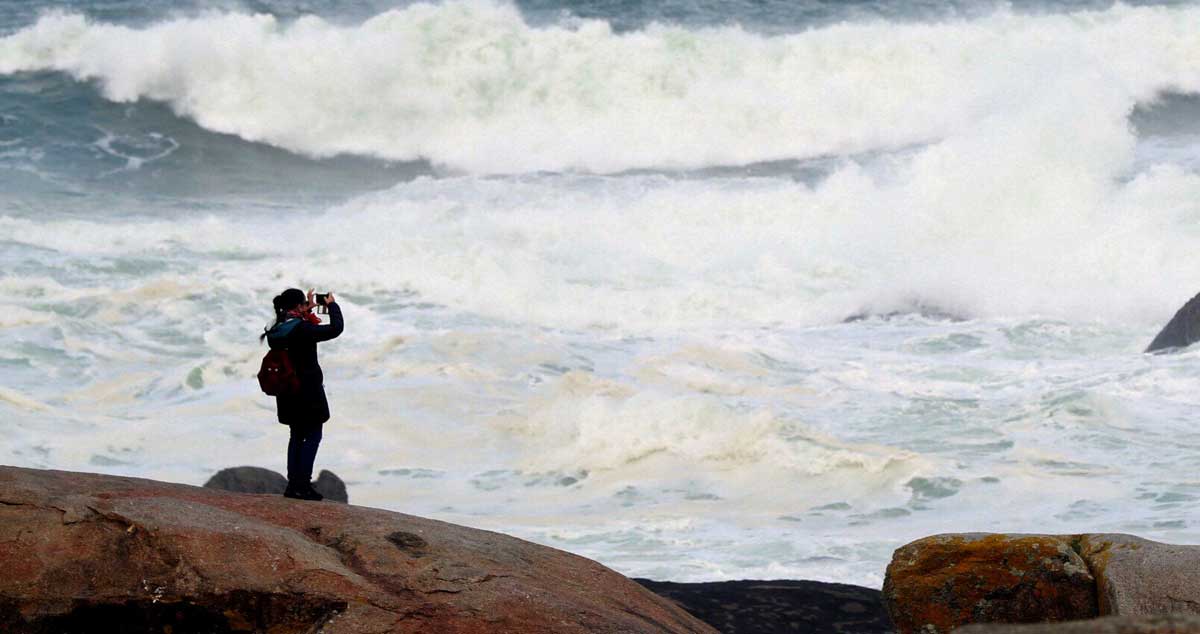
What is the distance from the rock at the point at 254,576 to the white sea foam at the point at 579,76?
23617 mm

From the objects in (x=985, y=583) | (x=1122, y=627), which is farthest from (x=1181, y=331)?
(x=1122, y=627)

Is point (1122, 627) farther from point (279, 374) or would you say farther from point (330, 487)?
point (330, 487)

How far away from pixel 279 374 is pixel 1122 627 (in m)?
4.40

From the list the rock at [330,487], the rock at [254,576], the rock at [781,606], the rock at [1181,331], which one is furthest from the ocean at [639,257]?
the rock at [254,576]

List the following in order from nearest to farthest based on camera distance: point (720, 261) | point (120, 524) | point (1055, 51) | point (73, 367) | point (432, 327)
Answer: point (120, 524) < point (73, 367) < point (432, 327) < point (720, 261) < point (1055, 51)

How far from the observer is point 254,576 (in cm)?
505

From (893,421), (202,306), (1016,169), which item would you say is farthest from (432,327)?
(1016,169)

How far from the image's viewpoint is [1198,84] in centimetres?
3108

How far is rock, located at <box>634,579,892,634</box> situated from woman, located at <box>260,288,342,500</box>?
2.53m

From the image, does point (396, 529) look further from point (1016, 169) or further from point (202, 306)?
point (1016, 169)

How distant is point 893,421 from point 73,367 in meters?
8.36

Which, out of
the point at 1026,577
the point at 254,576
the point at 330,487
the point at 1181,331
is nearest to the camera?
the point at 254,576

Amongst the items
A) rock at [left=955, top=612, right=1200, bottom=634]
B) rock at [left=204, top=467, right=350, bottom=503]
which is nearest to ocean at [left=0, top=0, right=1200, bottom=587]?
rock at [left=204, top=467, right=350, bottom=503]

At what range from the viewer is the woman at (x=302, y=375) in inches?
250
